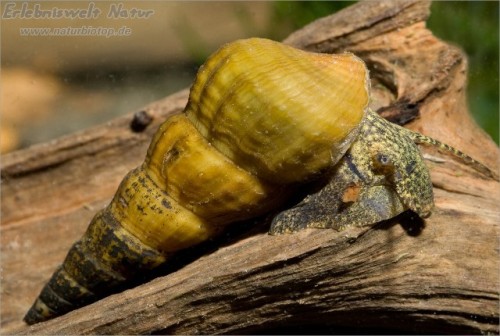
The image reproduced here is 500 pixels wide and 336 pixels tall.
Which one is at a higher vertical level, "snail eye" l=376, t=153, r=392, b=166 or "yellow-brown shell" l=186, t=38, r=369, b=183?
"yellow-brown shell" l=186, t=38, r=369, b=183

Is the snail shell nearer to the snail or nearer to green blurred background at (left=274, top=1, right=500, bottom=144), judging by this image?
the snail

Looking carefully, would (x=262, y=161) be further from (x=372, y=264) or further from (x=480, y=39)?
(x=480, y=39)

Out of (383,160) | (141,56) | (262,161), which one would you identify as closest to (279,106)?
(262,161)

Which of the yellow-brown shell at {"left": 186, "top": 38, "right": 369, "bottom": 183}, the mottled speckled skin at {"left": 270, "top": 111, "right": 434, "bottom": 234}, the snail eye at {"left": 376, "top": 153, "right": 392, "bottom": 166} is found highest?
the yellow-brown shell at {"left": 186, "top": 38, "right": 369, "bottom": 183}

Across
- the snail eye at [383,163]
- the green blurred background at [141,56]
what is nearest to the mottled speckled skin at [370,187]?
the snail eye at [383,163]

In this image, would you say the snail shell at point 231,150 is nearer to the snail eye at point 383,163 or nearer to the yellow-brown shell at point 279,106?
the yellow-brown shell at point 279,106

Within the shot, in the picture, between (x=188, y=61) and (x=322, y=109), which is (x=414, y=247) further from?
(x=188, y=61)

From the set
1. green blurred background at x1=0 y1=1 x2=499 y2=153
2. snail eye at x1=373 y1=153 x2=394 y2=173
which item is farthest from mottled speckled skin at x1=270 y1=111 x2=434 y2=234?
green blurred background at x1=0 y1=1 x2=499 y2=153
